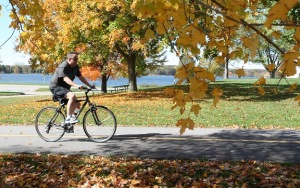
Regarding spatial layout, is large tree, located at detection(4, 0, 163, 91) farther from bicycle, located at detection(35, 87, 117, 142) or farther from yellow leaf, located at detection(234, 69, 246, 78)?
yellow leaf, located at detection(234, 69, 246, 78)

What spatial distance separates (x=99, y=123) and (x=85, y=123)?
309mm

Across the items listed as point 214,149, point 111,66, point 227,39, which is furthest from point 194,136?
point 111,66

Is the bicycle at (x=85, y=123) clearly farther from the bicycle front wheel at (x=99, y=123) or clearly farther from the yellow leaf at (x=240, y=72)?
the yellow leaf at (x=240, y=72)

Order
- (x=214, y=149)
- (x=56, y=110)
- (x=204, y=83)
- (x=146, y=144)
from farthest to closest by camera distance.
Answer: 1. (x=56, y=110)
2. (x=146, y=144)
3. (x=214, y=149)
4. (x=204, y=83)

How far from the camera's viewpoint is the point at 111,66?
2603 cm

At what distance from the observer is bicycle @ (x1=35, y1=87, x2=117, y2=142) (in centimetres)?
743

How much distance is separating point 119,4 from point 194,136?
1080 centimetres

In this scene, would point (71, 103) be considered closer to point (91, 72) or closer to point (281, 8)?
point (281, 8)

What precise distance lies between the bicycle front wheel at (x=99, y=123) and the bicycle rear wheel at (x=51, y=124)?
627 millimetres

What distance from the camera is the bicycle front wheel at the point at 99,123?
24.3 feet

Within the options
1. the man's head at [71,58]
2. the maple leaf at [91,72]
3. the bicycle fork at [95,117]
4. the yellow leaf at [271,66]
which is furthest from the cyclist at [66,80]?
the maple leaf at [91,72]

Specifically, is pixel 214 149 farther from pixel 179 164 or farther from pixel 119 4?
pixel 119 4

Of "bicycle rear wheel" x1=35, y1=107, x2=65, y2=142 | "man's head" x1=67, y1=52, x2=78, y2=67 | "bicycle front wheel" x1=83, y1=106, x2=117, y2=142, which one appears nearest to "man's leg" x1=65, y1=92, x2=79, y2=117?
"bicycle front wheel" x1=83, y1=106, x2=117, y2=142

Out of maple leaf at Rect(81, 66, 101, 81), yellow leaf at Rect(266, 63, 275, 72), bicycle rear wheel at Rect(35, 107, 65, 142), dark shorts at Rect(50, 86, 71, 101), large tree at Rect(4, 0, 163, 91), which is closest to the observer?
yellow leaf at Rect(266, 63, 275, 72)
